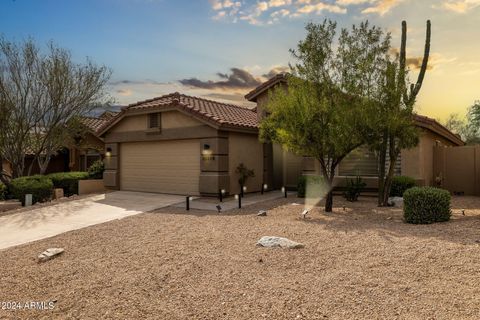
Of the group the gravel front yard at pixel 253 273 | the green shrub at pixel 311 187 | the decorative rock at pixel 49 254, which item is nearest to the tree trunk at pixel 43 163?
the gravel front yard at pixel 253 273

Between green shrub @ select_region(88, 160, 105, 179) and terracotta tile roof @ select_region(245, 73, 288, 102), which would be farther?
green shrub @ select_region(88, 160, 105, 179)

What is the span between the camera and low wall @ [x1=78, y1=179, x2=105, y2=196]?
60.9 feet

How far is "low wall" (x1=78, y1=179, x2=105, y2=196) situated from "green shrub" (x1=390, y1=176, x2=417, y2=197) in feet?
47.2

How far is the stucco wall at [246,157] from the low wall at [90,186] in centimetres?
806

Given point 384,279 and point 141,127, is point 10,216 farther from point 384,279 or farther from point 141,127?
point 384,279

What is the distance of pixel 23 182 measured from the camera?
15.2 metres

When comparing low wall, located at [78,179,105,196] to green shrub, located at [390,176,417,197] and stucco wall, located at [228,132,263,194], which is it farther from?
green shrub, located at [390,176,417,197]

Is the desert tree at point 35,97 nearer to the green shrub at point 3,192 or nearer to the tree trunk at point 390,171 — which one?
the green shrub at point 3,192

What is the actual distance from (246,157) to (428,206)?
28.2 ft

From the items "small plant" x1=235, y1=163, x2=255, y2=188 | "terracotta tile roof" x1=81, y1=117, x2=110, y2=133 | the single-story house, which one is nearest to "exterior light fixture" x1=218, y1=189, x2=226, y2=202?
the single-story house

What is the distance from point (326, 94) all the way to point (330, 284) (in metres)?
7.30

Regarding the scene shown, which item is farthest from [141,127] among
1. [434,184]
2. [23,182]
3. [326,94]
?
[434,184]

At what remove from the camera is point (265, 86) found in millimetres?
17672

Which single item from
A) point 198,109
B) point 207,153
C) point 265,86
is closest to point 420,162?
point 265,86
